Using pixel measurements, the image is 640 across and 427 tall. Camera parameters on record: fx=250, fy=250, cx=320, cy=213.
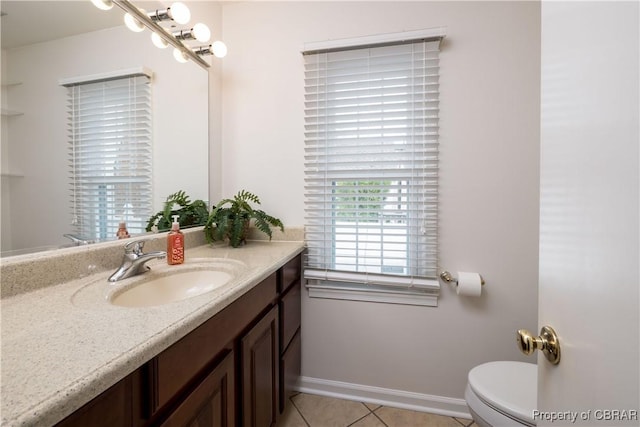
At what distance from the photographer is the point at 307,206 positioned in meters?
1.52

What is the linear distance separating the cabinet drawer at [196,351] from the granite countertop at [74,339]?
5 centimetres

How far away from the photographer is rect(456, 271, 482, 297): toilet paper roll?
1267mm

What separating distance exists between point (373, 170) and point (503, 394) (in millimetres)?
1113

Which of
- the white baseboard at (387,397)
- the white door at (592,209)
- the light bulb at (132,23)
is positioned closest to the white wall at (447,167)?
the white baseboard at (387,397)

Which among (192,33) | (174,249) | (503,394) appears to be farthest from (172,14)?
(503,394)

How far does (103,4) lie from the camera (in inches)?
36.7

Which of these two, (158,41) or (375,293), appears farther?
(375,293)

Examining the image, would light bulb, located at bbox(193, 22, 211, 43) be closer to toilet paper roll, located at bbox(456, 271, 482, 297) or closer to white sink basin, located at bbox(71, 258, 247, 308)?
white sink basin, located at bbox(71, 258, 247, 308)

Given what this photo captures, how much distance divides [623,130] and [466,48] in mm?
1306

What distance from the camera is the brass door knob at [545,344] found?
462 millimetres

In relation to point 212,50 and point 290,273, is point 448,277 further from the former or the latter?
point 212,50

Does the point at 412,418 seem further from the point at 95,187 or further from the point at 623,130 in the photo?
the point at 95,187

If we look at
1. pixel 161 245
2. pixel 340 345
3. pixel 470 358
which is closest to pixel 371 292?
pixel 340 345

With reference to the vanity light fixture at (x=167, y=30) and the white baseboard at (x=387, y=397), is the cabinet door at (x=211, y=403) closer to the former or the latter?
Result: the white baseboard at (x=387, y=397)
